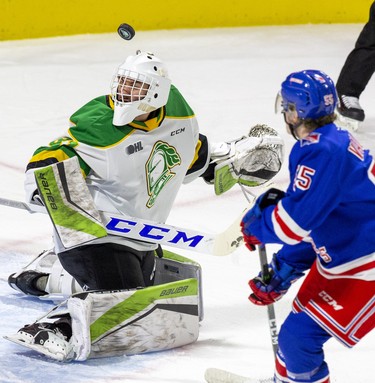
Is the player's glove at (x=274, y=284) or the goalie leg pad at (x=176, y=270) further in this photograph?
the goalie leg pad at (x=176, y=270)

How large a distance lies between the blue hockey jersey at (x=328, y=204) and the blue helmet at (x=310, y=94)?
46mm

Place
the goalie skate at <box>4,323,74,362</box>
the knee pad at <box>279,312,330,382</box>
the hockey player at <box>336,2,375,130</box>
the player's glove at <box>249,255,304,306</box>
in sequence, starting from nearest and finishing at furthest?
1. the knee pad at <box>279,312,330,382</box>
2. the player's glove at <box>249,255,304,306</box>
3. the goalie skate at <box>4,323,74,362</box>
4. the hockey player at <box>336,2,375,130</box>

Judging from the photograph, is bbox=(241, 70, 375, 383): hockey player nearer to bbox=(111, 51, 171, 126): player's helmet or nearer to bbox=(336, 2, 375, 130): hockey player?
bbox=(111, 51, 171, 126): player's helmet

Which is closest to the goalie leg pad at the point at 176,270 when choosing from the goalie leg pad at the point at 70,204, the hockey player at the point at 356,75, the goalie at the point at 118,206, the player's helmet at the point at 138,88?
the goalie at the point at 118,206

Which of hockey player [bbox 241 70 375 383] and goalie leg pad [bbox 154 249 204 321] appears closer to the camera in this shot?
hockey player [bbox 241 70 375 383]

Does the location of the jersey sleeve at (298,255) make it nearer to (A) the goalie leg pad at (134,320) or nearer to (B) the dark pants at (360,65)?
(A) the goalie leg pad at (134,320)

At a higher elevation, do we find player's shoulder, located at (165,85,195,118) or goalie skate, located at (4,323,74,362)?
player's shoulder, located at (165,85,195,118)

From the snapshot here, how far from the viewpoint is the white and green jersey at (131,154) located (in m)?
3.01

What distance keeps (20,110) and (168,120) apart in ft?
6.84

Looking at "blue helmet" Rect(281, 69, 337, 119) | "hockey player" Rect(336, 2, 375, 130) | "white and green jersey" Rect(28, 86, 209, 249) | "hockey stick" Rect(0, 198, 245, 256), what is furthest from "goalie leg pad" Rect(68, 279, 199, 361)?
"hockey player" Rect(336, 2, 375, 130)

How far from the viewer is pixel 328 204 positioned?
2.32m

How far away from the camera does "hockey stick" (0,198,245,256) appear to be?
305 cm

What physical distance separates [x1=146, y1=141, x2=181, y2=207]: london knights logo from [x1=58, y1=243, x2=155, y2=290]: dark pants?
0.53ft

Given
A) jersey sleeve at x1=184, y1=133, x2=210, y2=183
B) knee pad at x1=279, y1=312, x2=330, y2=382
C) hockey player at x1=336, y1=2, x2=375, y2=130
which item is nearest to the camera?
knee pad at x1=279, y1=312, x2=330, y2=382
